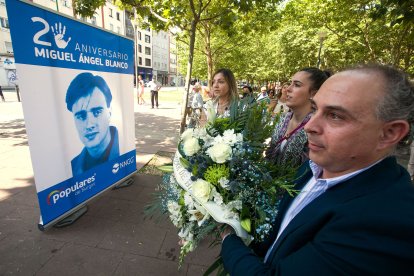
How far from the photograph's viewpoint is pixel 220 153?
1.32m

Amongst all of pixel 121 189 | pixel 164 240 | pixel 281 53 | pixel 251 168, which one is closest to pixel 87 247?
pixel 164 240

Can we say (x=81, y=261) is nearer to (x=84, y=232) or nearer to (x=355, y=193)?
(x=84, y=232)

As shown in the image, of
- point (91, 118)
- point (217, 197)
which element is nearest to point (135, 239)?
point (91, 118)

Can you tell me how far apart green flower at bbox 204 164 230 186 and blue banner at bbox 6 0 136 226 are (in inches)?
83.0

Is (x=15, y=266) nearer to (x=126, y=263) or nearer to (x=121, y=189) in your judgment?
(x=126, y=263)

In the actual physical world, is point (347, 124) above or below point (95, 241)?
above

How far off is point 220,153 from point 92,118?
2.62 metres

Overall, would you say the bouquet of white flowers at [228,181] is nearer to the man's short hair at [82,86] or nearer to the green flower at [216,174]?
the green flower at [216,174]

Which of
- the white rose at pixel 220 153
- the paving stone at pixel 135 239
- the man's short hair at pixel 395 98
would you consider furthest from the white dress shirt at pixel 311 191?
the paving stone at pixel 135 239

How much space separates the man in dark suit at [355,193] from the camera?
0.77 meters

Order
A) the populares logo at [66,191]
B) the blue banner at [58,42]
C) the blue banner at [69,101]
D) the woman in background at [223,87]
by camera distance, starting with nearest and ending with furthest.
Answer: the blue banner at [58,42]
the blue banner at [69,101]
the populares logo at [66,191]
the woman in background at [223,87]

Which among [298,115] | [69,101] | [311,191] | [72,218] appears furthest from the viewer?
[72,218]

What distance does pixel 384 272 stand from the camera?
77 cm

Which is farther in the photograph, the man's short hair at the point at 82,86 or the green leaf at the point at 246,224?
the man's short hair at the point at 82,86
